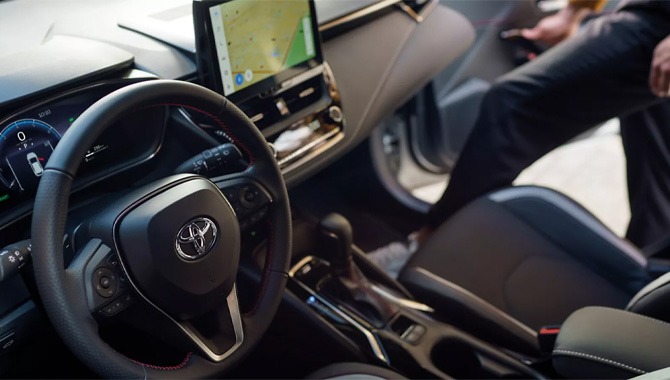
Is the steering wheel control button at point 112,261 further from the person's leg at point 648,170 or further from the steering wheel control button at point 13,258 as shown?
the person's leg at point 648,170

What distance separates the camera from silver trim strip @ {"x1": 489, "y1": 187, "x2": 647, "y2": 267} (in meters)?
1.35

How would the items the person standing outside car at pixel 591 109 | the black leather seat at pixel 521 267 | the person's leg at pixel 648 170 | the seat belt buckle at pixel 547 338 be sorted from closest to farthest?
the seat belt buckle at pixel 547 338
the black leather seat at pixel 521 267
the person standing outside car at pixel 591 109
the person's leg at pixel 648 170

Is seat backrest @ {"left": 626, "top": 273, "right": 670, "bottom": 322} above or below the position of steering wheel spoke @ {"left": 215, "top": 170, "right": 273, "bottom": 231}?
below

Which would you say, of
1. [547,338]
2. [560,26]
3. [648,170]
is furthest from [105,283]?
[560,26]

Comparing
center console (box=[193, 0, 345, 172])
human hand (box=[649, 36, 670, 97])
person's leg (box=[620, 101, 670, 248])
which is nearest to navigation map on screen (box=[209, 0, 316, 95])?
center console (box=[193, 0, 345, 172])

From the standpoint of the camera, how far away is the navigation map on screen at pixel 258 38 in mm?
1083

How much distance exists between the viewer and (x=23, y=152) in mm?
929

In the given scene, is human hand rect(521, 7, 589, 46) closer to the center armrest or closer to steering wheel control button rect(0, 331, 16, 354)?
the center armrest

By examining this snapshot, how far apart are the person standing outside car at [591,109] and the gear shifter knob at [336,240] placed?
0.56 m

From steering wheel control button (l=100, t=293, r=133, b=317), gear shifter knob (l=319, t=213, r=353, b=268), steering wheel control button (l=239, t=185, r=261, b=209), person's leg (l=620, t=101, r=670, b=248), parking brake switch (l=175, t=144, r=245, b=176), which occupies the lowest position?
person's leg (l=620, t=101, r=670, b=248)

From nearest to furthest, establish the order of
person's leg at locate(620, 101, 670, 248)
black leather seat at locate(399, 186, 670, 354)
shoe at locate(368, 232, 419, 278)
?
black leather seat at locate(399, 186, 670, 354), person's leg at locate(620, 101, 670, 248), shoe at locate(368, 232, 419, 278)

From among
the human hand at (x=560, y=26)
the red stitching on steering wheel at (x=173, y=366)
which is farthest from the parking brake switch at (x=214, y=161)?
the human hand at (x=560, y=26)

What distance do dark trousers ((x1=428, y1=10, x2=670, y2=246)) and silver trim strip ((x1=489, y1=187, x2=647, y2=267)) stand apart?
28 centimetres

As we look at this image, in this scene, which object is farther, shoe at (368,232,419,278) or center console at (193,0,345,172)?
shoe at (368,232,419,278)
